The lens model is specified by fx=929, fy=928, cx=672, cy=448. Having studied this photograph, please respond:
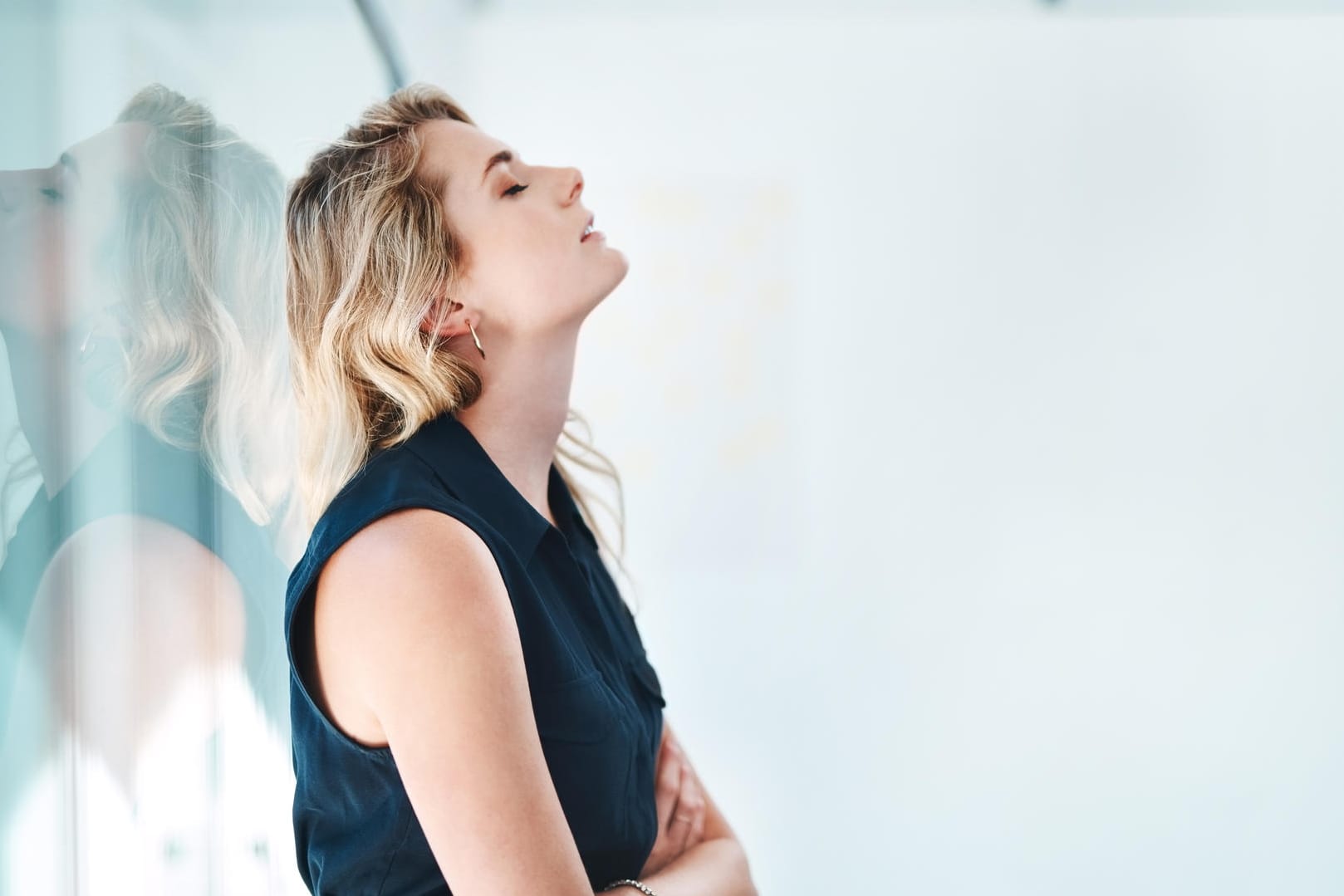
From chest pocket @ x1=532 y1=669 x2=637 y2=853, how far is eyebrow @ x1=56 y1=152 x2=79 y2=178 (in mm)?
527

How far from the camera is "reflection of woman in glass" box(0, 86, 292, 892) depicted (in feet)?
2.02

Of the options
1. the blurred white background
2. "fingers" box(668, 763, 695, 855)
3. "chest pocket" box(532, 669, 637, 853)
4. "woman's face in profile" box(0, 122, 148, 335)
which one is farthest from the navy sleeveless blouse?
the blurred white background

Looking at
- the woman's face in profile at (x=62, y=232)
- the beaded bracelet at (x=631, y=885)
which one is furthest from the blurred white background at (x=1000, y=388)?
the woman's face in profile at (x=62, y=232)

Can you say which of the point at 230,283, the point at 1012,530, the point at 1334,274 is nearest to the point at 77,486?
the point at 230,283

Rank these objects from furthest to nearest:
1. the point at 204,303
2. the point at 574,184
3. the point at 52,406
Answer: the point at 574,184 < the point at 204,303 < the point at 52,406

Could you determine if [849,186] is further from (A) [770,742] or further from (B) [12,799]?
(B) [12,799]

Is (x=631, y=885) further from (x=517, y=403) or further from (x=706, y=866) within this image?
(x=517, y=403)

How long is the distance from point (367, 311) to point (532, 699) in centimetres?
41

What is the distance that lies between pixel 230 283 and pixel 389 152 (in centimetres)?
21

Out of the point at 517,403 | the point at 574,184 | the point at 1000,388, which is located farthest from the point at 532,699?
the point at 1000,388

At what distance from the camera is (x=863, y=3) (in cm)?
229

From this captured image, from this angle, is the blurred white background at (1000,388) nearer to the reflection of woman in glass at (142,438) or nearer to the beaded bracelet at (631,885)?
the reflection of woman in glass at (142,438)

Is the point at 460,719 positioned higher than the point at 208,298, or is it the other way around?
the point at 208,298

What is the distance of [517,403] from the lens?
957 millimetres
